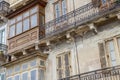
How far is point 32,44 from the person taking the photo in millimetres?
13984

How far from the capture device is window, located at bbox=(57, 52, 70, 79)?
1249 cm

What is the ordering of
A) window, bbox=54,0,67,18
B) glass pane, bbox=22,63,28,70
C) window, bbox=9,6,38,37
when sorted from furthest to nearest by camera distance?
window, bbox=9,6,38,37 < window, bbox=54,0,67,18 < glass pane, bbox=22,63,28,70

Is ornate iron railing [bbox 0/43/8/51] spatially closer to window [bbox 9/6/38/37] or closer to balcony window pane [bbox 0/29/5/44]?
balcony window pane [bbox 0/29/5/44]

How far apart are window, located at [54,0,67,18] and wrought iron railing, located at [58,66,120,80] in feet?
14.8

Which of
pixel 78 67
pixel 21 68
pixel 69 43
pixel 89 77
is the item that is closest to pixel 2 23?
pixel 21 68

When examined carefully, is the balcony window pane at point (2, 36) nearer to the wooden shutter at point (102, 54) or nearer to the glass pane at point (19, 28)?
the glass pane at point (19, 28)

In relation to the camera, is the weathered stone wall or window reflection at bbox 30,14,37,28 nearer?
the weathered stone wall

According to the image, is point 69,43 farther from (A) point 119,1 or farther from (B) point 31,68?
(A) point 119,1

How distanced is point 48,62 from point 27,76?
1424 millimetres

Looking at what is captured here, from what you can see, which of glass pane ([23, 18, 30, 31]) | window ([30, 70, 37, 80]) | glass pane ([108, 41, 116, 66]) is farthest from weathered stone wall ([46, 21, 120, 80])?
glass pane ([23, 18, 30, 31])

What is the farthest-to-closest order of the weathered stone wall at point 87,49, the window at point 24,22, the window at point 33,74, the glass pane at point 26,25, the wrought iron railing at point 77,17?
the glass pane at point 26,25, the window at point 24,22, the window at point 33,74, the wrought iron railing at point 77,17, the weathered stone wall at point 87,49

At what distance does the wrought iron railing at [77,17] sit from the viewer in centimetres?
1162

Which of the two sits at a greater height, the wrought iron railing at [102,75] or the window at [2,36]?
the window at [2,36]

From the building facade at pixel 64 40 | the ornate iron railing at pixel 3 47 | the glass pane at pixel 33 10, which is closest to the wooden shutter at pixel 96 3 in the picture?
the building facade at pixel 64 40
